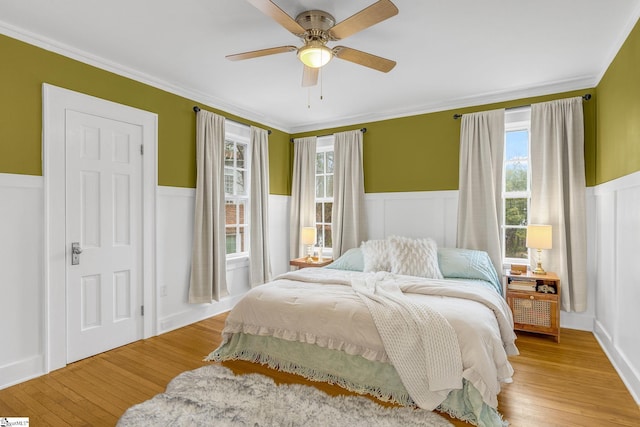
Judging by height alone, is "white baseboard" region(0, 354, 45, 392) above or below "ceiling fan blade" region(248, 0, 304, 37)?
below

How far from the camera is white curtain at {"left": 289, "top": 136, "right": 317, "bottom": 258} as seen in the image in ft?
16.9

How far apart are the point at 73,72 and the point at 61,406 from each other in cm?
261

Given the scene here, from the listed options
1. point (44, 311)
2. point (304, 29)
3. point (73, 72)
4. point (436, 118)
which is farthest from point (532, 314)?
point (73, 72)

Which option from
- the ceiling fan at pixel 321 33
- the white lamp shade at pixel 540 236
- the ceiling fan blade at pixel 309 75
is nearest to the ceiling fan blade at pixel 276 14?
the ceiling fan at pixel 321 33

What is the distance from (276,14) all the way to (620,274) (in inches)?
129

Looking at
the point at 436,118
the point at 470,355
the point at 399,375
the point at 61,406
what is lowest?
the point at 61,406

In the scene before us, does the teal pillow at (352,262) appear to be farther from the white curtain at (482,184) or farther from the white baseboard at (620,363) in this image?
the white baseboard at (620,363)

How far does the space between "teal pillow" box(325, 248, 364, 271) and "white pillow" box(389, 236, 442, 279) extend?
1.41 feet

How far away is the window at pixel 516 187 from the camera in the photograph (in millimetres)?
3865

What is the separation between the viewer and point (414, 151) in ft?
14.6

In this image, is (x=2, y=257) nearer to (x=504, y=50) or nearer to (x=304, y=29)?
(x=304, y=29)

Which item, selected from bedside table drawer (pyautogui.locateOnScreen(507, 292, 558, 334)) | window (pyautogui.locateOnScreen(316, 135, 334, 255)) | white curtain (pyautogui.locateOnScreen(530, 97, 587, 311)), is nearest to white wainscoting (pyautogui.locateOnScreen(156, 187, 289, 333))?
window (pyautogui.locateOnScreen(316, 135, 334, 255))

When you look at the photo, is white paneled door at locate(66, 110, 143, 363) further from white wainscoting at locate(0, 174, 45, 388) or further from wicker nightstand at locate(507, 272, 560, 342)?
wicker nightstand at locate(507, 272, 560, 342)

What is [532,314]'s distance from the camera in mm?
3377
